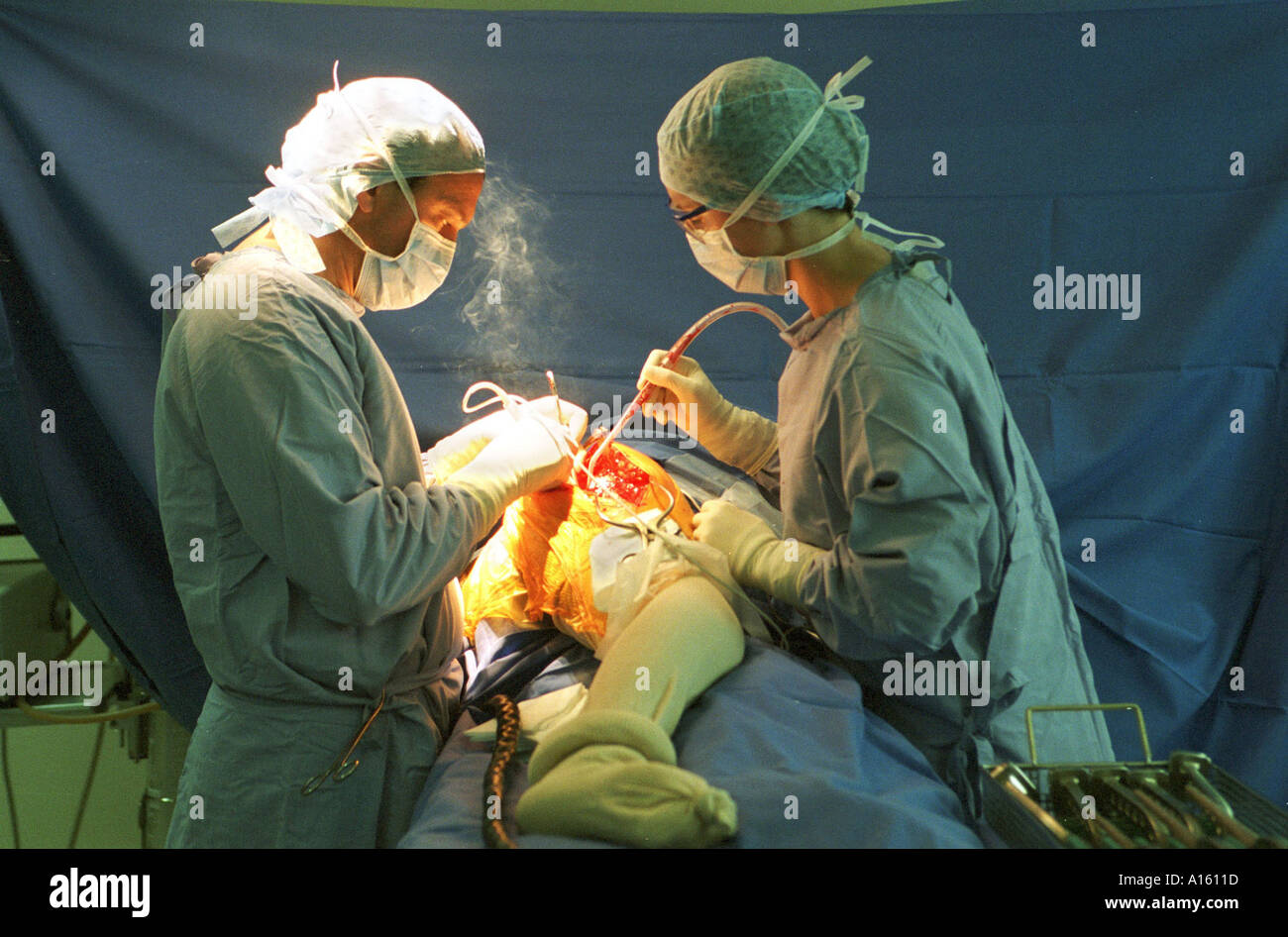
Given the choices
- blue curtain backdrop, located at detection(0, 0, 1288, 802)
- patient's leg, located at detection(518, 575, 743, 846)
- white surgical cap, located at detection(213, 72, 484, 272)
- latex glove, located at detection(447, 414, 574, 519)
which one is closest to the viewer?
patient's leg, located at detection(518, 575, 743, 846)

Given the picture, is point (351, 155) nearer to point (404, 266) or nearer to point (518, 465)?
point (404, 266)

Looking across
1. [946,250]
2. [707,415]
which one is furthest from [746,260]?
[946,250]

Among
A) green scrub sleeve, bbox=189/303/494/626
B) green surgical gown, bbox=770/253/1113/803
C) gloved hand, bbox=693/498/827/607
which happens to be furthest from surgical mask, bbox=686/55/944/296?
green scrub sleeve, bbox=189/303/494/626

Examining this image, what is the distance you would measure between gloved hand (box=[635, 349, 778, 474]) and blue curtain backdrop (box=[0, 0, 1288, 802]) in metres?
0.40

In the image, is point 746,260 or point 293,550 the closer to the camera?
point 293,550

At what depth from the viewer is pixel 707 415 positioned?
230 centimetres

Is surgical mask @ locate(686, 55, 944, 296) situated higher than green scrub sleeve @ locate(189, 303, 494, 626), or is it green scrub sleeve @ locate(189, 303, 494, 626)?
surgical mask @ locate(686, 55, 944, 296)

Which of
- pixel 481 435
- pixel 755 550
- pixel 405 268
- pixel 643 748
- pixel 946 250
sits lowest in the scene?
pixel 643 748

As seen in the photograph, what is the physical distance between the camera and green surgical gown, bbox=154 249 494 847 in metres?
1.56

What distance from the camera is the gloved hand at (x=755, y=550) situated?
1804 mm

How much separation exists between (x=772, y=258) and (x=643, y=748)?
0.96m

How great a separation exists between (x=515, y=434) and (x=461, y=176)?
52 cm

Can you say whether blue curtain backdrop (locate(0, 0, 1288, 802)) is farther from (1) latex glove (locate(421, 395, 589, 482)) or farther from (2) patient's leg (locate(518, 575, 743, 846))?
(2) patient's leg (locate(518, 575, 743, 846))
